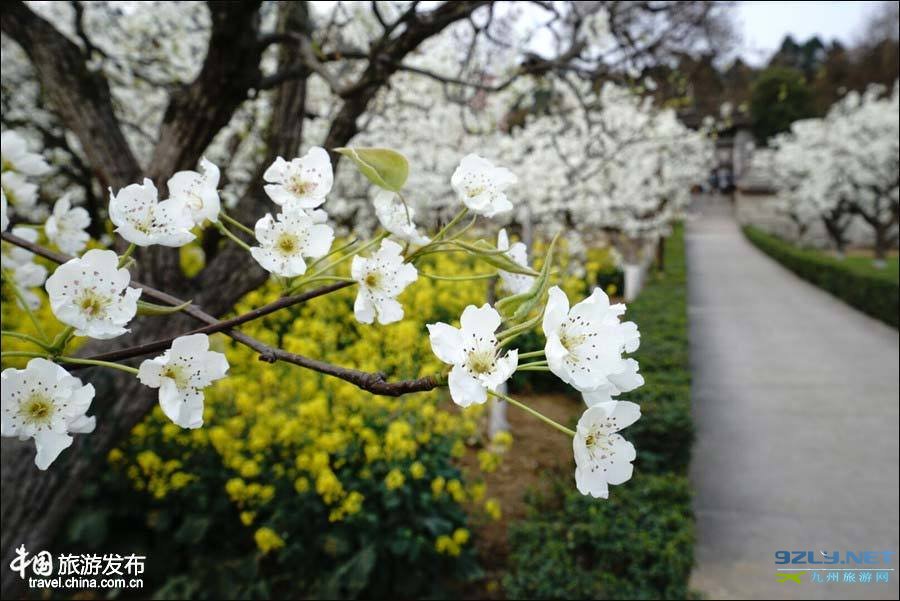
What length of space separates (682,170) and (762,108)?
22.2 m

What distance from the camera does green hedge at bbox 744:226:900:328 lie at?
980 cm

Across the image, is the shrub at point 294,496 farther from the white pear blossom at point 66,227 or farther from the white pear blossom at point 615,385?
the white pear blossom at point 615,385

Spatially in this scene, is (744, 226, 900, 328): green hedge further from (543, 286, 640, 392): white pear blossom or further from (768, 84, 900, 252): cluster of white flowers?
(543, 286, 640, 392): white pear blossom

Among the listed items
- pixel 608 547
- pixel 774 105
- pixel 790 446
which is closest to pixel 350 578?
pixel 608 547

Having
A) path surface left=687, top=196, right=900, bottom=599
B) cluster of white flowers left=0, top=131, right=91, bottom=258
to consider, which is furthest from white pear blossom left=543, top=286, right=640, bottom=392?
path surface left=687, top=196, right=900, bottom=599

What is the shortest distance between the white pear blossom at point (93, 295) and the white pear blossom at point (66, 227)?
68 cm

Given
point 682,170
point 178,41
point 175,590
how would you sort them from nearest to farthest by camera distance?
point 175,590, point 178,41, point 682,170

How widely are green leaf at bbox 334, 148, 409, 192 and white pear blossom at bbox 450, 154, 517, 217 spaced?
150 mm

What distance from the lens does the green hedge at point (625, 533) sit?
289 centimetres

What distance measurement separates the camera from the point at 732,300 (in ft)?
42.1

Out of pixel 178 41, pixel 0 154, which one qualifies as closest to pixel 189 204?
pixel 0 154

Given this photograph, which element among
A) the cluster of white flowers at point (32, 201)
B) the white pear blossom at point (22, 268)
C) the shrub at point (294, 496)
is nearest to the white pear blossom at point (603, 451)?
the cluster of white flowers at point (32, 201)

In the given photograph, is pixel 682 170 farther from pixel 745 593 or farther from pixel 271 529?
pixel 271 529

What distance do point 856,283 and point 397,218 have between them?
1284cm
